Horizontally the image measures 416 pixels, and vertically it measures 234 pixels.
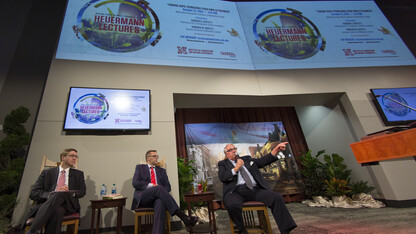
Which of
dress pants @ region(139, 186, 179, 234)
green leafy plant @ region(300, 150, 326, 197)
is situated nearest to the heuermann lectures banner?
dress pants @ region(139, 186, 179, 234)

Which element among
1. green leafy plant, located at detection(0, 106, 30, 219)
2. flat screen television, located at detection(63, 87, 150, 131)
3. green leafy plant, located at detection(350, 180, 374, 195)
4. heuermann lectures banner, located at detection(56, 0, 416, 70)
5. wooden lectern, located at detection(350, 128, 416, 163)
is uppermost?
heuermann lectures banner, located at detection(56, 0, 416, 70)

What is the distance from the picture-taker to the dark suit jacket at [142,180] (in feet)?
7.39

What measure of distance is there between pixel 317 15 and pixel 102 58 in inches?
175

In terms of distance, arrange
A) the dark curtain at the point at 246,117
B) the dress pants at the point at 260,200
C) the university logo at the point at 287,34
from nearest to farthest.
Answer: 1. the dress pants at the point at 260,200
2. the university logo at the point at 287,34
3. the dark curtain at the point at 246,117

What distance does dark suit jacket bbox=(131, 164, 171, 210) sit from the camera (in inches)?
88.7

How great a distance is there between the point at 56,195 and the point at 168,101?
2096 millimetres

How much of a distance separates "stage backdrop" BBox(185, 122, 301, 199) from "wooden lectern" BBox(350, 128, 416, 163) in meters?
3.67

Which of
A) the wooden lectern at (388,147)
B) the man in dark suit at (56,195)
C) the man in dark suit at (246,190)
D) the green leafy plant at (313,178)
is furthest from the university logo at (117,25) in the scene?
the green leafy plant at (313,178)

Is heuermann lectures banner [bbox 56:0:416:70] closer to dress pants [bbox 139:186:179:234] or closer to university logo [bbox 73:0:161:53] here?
university logo [bbox 73:0:161:53]

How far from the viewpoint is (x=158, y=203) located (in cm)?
200

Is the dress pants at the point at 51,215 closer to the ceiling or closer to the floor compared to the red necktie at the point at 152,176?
closer to the floor

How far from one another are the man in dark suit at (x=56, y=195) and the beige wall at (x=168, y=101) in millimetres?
569

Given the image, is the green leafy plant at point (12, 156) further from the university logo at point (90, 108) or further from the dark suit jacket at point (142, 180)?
the dark suit jacket at point (142, 180)

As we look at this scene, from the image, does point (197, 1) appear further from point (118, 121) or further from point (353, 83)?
point (353, 83)
